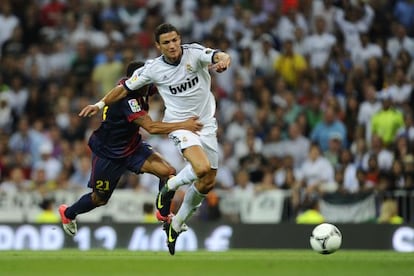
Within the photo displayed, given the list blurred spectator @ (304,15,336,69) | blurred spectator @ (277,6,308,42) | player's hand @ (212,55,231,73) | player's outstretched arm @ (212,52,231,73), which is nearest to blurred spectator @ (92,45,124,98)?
blurred spectator @ (277,6,308,42)

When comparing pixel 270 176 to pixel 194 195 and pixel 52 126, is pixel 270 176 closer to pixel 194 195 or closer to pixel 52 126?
pixel 52 126

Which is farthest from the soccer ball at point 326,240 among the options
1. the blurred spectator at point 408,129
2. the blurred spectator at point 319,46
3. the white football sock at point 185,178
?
the blurred spectator at point 319,46

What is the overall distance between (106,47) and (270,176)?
4.43 meters

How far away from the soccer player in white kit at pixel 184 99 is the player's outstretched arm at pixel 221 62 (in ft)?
0.86

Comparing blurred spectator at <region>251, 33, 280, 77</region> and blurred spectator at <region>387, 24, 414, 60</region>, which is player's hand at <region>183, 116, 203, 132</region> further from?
blurred spectator at <region>387, 24, 414, 60</region>

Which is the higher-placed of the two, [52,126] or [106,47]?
[106,47]

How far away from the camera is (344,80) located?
64.5 feet

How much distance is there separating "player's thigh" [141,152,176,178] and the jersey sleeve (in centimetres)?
120

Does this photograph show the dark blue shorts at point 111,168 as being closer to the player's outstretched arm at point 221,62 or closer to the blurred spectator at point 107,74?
the player's outstretched arm at point 221,62

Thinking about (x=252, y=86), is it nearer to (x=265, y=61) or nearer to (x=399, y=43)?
(x=265, y=61)

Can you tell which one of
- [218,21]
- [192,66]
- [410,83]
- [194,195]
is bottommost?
[194,195]

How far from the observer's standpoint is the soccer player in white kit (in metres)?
12.3

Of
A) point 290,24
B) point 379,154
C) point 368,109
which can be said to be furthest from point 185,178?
point 290,24

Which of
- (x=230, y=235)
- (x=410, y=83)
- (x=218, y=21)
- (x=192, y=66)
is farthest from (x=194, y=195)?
(x=218, y=21)
